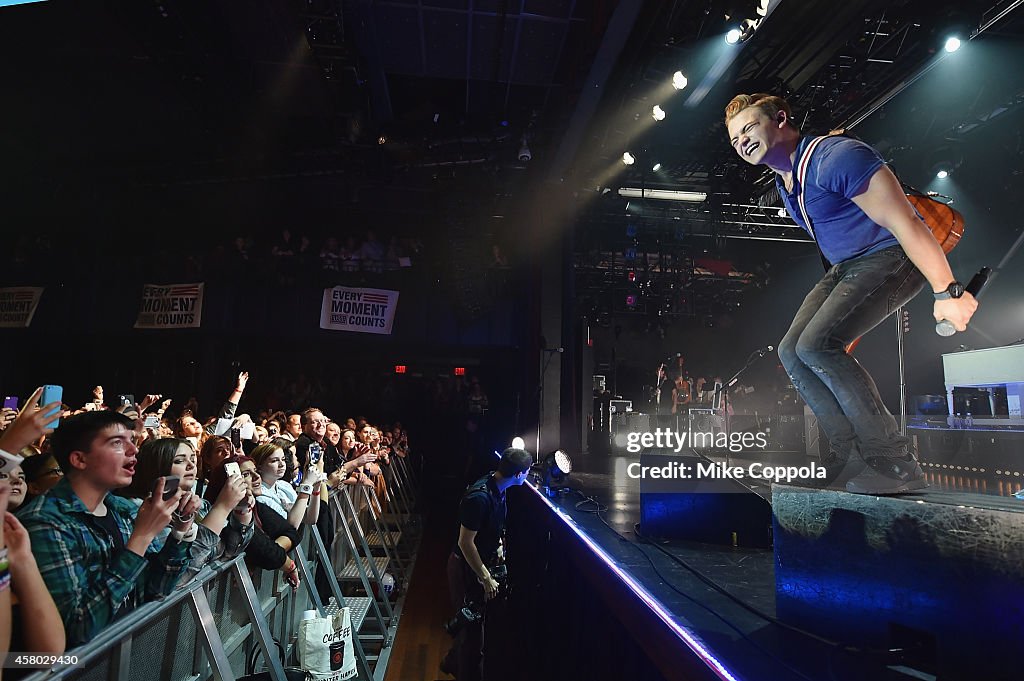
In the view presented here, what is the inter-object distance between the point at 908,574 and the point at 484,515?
9.00ft

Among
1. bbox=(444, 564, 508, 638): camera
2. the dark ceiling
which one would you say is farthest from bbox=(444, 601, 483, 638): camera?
the dark ceiling

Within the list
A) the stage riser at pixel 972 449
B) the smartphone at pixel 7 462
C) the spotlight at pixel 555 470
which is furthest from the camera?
the spotlight at pixel 555 470

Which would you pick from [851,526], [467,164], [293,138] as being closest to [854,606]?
[851,526]

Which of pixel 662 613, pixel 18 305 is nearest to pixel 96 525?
pixel 662 613

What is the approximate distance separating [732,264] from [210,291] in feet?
43.0

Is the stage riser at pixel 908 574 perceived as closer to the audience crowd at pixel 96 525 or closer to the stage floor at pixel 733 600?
the stage floor at pixel 733 600

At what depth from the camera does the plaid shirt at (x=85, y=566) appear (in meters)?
1.56

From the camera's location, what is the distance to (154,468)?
224 centimetres

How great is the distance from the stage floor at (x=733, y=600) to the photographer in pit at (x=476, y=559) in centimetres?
58

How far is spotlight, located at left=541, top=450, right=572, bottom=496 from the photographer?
505cm

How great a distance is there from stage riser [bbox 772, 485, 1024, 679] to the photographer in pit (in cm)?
225

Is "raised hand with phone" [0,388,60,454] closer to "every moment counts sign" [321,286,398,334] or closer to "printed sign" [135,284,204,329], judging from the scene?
"every moment counts sign" [321,286,398,334]

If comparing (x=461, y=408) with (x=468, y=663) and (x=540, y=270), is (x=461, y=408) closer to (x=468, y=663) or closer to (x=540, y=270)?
(x=540, y=270)

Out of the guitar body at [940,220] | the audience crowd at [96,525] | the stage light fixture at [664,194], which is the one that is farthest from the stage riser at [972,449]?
the audience crowd at [96,525]
